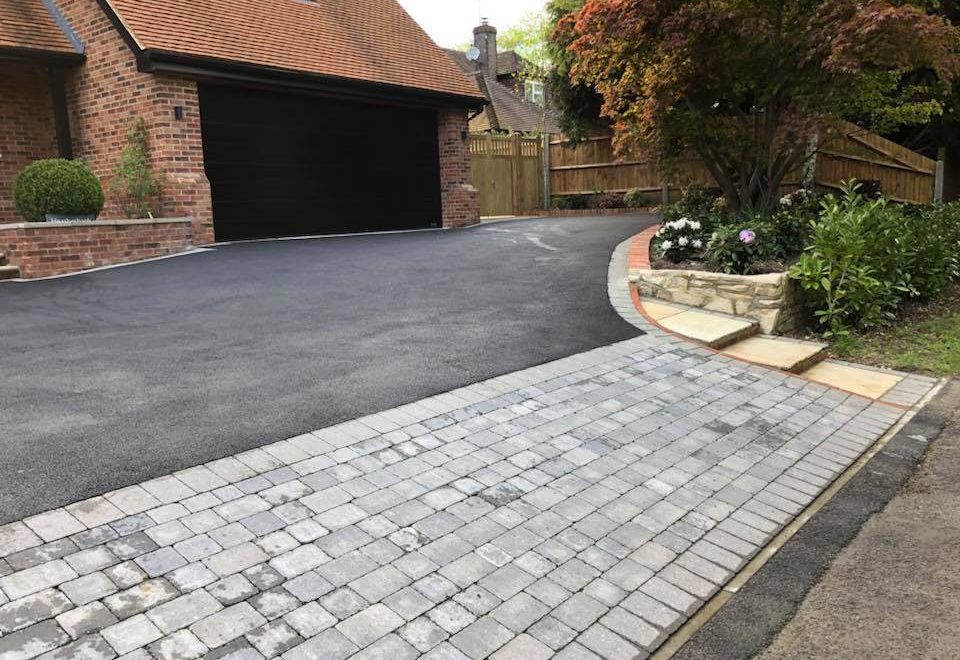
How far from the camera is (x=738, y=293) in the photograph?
23.8 ft

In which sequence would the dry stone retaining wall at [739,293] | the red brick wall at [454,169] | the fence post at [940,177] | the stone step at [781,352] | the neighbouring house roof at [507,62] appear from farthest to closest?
1. the neighbouring house roof at [507,62]
2. the red brick wall at [454,169]
3. the fence post at [940,177]
4. the dry stone retaining wall at [739,293]
5. the stone step at [781,352]

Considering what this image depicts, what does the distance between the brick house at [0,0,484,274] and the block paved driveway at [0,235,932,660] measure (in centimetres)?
786

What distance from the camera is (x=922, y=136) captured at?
1582 centimetres

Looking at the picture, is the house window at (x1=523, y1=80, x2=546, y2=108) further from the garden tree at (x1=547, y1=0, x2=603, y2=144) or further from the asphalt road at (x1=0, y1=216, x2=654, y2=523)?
the asphalt road at (x1=0, y1=216, x2=654, y2=523)

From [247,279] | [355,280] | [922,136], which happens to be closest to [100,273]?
[247,279]

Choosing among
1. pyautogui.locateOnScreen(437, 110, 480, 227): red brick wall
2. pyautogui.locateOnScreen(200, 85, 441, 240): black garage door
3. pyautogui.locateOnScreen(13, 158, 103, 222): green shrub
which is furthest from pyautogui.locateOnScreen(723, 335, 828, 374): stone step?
pyautogui.locateOnScreen(437, 110, 480, 227): red brick wall

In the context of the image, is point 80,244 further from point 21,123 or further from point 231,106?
point 21,123

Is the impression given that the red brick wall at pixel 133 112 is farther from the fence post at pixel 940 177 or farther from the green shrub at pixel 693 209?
the fence post at pixel 940 177

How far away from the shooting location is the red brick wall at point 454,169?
16453 mm

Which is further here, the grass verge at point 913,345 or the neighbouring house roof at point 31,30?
the neighbouring house roof at point 31,30

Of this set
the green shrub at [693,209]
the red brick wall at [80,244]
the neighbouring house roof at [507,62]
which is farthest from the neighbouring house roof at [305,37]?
the neighbouring house roof at [507,62]

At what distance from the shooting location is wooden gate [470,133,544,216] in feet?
67.1

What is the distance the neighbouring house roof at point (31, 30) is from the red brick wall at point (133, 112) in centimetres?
27

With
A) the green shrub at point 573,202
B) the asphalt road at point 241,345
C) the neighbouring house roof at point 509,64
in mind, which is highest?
the neighbouring house roof at point 509,64
